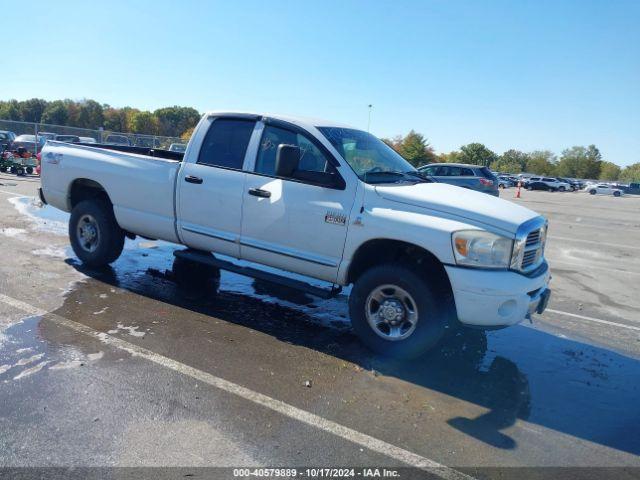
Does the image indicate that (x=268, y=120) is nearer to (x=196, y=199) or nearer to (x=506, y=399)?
(x=196, y=199)

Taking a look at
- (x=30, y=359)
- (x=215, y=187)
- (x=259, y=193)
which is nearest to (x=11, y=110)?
(x=215, y=187)

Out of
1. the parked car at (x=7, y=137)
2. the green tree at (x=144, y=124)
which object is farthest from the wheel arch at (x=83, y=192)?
the green tree at (x=144, y=124)

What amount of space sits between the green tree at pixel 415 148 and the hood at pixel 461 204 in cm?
5887

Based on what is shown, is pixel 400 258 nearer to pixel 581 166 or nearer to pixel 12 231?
pixel 12 231

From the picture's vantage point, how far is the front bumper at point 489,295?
401 cm

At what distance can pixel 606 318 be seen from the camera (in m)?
6.38

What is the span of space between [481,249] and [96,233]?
4844 mm

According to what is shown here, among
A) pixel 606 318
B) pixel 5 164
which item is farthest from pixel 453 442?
pixel 5 164

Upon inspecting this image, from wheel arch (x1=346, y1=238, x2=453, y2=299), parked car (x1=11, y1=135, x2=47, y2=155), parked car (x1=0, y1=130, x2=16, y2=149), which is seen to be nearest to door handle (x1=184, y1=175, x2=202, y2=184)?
wheel arch (x1=346, y1=238, x2=453, y2=299)

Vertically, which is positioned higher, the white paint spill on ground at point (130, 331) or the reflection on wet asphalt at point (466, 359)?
the reflection on wet asphalt at point (466, 359)

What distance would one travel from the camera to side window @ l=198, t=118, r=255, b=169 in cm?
539

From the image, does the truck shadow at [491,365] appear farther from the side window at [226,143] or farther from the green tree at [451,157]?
the green tree at [451,157]

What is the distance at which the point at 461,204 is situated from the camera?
14.1ft

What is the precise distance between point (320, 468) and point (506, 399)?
180 cm
